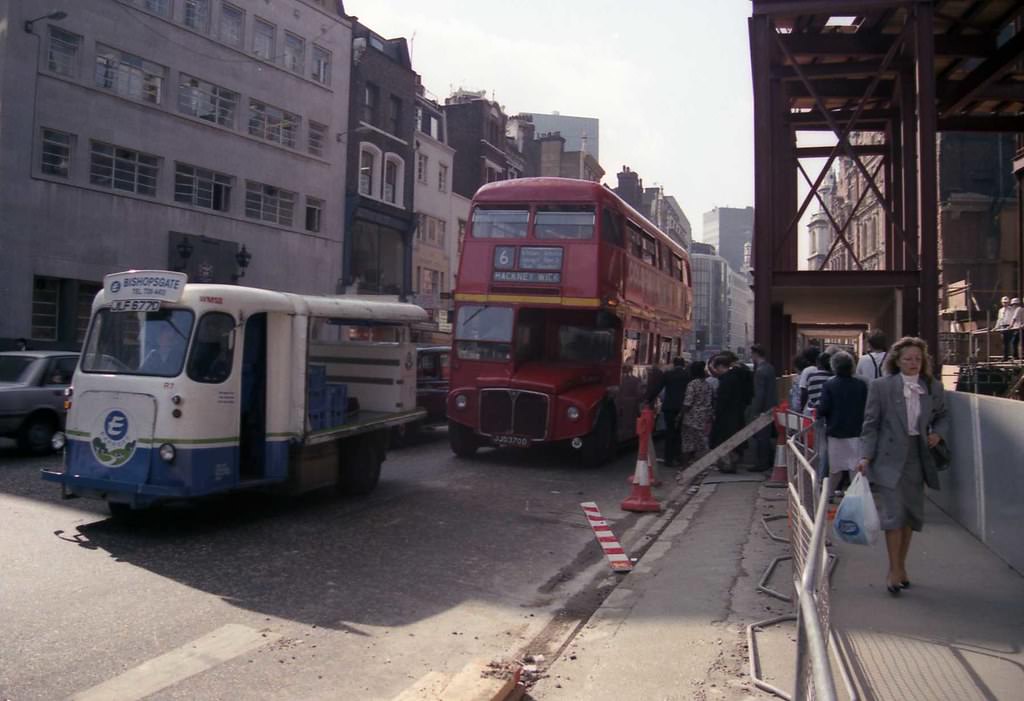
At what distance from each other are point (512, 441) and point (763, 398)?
13.2 feet

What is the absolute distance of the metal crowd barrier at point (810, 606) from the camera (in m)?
2.29

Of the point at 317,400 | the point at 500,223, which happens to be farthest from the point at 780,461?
the point at 317,400

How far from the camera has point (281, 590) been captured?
6.80 m

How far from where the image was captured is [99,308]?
29.3 ft

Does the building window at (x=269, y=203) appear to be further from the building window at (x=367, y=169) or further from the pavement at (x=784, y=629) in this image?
the pavement at (x=784, y=629)

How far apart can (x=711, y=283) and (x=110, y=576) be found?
12384cm

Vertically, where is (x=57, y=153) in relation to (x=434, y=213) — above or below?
below

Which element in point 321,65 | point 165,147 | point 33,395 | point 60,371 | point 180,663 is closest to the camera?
point 180,663

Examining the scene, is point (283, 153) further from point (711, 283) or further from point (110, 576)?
point (711, 283)

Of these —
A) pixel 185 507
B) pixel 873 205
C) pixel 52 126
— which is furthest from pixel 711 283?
pixel 185 507

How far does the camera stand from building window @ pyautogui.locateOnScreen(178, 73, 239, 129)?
1129 inches

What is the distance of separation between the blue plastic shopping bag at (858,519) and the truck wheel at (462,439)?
9.63 metres

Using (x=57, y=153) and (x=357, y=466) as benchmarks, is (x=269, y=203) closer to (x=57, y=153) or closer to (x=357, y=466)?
(x=57, y=153)

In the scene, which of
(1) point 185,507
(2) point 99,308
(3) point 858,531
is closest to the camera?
(3) point 858,531
